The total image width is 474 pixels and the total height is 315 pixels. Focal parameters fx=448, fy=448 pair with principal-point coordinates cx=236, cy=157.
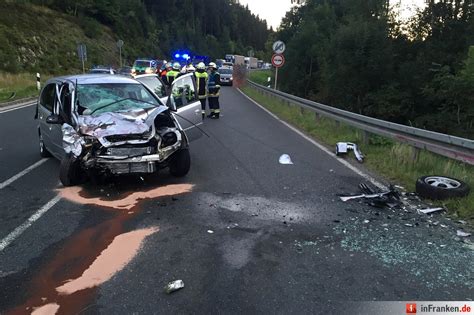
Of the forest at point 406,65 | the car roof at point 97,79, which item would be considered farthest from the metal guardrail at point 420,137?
the forest at point 406,65

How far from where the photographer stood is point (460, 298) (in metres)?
3.54

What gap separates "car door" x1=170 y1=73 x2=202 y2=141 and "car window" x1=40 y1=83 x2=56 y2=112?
2.16 m

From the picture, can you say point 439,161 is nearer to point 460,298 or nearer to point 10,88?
point 460,298

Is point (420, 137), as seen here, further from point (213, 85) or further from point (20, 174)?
point (213, 85)

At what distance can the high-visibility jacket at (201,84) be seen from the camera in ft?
47.7

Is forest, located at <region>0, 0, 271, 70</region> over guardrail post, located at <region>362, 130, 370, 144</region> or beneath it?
over

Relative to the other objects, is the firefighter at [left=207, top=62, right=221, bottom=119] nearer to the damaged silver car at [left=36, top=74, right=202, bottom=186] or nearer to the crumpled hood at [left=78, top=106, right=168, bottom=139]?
the damaged silver car at [left=36, top=74, right=202, bottom=186]

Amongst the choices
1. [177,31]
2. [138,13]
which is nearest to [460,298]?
[138,13]

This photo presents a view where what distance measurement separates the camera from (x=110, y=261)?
4.16m

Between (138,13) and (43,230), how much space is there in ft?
280

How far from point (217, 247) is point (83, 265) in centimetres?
127

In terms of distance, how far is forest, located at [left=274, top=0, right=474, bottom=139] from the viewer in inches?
909

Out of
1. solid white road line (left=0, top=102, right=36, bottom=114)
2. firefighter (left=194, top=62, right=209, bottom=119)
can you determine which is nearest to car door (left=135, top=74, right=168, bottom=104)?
firefighter (left=194, top=62, right=209, bottom=119)

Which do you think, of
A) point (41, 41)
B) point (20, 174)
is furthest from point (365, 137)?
point (41, 41)
